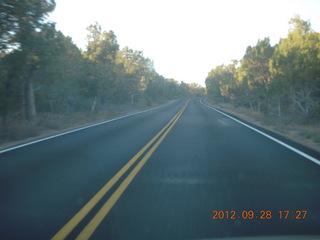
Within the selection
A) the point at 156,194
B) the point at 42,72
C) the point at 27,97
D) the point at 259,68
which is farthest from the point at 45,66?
the point at 259,68

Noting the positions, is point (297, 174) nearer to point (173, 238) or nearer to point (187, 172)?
point (187, 172)

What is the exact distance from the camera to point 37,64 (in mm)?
18984

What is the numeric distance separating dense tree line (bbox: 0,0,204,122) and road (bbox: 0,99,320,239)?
7673 mm

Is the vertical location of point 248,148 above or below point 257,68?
below


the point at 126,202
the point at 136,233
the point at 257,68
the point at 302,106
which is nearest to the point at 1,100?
→ the point at 126,202

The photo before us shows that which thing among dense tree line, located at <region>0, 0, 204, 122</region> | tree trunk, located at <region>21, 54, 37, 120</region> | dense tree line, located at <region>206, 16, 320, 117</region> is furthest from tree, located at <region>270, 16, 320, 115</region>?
tree trunk, located at <region>21, 54, 37, 120</region>

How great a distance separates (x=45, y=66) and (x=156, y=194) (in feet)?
51.2

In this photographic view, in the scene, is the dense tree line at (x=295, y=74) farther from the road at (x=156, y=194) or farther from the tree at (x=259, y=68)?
the road at (x=156, y=194)

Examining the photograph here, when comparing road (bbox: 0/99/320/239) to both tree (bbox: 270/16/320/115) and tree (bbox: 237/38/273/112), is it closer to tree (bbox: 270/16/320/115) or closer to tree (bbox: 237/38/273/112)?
tree (bbox: 270/16/320/115)

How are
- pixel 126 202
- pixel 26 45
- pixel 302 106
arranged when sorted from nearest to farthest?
1. pixel 126 202
2. pixel 26 45
3. pixel 302 106

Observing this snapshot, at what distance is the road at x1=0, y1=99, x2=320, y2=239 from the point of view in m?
4.57

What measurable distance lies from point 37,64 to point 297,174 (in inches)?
621
